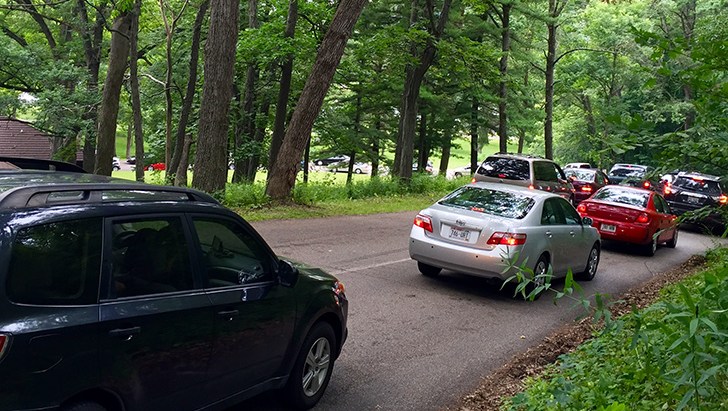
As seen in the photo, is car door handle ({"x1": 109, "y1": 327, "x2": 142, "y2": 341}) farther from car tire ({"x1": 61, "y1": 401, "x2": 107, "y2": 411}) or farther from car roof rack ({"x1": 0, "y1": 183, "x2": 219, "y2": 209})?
car roof rack ({"x1": 0, "y1": 183, "x2": 219, "y2": 209})

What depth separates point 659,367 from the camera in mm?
3904

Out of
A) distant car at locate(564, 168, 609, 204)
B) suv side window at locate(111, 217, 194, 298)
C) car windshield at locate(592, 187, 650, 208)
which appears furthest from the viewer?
distant car at locate(564, 168, 609, 204)

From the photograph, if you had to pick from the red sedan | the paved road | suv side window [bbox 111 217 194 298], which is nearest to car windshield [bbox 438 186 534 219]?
the paved road

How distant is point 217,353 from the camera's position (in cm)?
383

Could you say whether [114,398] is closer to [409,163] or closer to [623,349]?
[623,349]

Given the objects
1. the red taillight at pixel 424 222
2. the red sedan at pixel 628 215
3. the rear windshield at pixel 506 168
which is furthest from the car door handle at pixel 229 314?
the rear windshield at pixel 506 168

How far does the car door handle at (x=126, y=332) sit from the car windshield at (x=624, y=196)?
1425cm

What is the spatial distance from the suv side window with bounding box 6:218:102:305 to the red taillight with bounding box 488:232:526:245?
248 inches

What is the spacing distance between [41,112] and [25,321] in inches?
973

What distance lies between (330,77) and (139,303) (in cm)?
1322

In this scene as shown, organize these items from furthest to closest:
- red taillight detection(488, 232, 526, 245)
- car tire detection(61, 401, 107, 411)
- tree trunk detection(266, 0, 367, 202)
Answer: tree trunk detection(266, 0, 367, 202) < red taillight detection(488, 232, 526, 245) < car tire detection(61, 401, 107, 411)

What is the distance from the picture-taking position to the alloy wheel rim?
15.9ft

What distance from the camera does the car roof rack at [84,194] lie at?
3000mm

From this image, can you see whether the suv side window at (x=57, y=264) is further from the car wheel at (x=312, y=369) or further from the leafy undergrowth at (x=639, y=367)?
the leafy undergrowth at (x=639, y=367)
